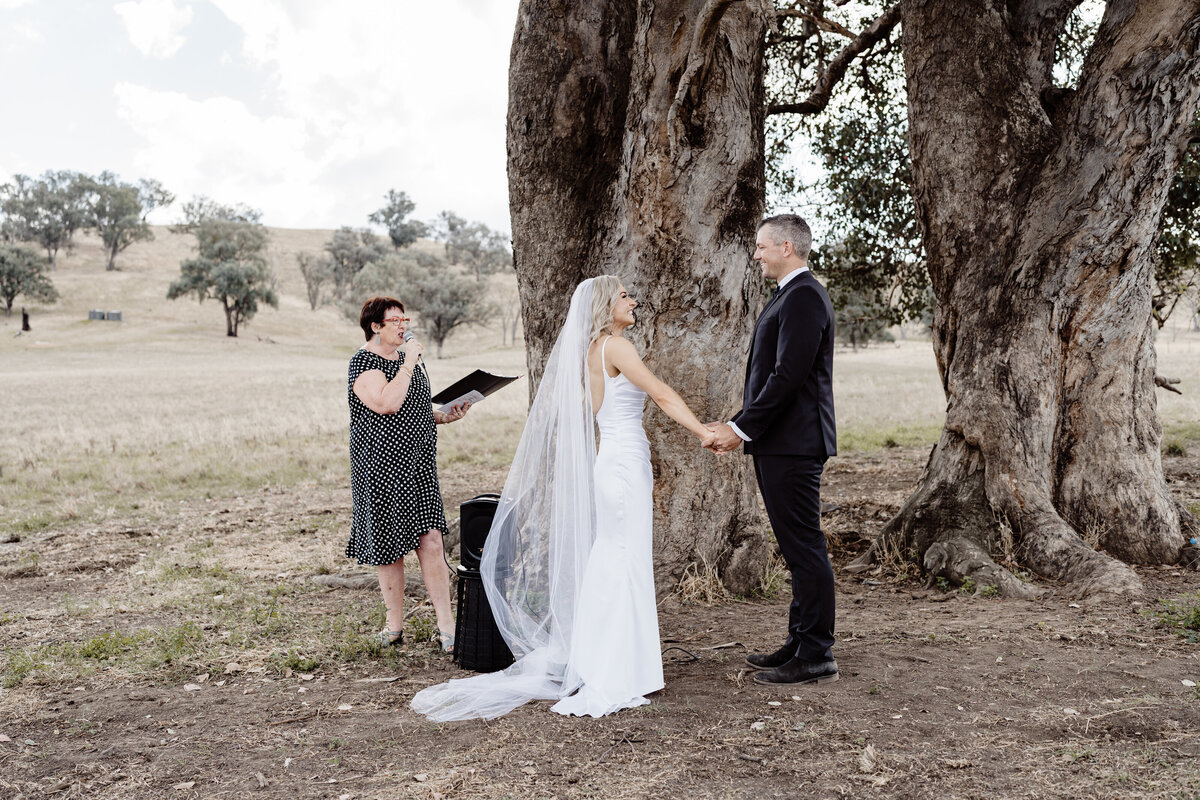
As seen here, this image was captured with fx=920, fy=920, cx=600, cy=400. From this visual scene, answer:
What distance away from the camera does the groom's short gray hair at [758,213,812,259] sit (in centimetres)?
518

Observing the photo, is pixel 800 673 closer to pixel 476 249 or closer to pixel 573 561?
pixel 573 561

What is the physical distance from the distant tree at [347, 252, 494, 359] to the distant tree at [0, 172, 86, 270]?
3936cm

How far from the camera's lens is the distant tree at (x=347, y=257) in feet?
302

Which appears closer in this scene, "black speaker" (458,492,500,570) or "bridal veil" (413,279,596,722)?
"bridal veil" (413,279,596,722)

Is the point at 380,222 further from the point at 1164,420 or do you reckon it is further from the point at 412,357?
the point at 412,357

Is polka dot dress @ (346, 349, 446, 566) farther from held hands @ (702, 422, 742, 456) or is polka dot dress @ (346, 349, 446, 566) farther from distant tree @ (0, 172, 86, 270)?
distant tree @ (0, 172, 86, 270)

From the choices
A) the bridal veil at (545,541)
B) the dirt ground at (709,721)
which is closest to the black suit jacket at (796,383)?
the bridal veil at (545,541)

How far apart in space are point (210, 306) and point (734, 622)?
80.4 meters

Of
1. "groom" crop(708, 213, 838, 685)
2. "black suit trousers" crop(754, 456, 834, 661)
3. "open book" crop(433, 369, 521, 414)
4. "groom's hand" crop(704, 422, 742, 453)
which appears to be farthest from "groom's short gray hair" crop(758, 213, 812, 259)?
"open book" crop(433, 369, 521, 414)

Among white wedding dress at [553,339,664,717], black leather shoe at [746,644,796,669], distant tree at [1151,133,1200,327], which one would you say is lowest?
black leather shoe at [746,644,796,669]

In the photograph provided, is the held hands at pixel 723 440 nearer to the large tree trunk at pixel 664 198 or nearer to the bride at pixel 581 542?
the bride at pixel 581 542

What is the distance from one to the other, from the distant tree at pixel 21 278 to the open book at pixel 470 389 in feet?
251

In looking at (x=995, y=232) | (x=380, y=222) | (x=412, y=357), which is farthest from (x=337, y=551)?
(x=380, y=222)

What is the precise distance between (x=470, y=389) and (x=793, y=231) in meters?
2.49
